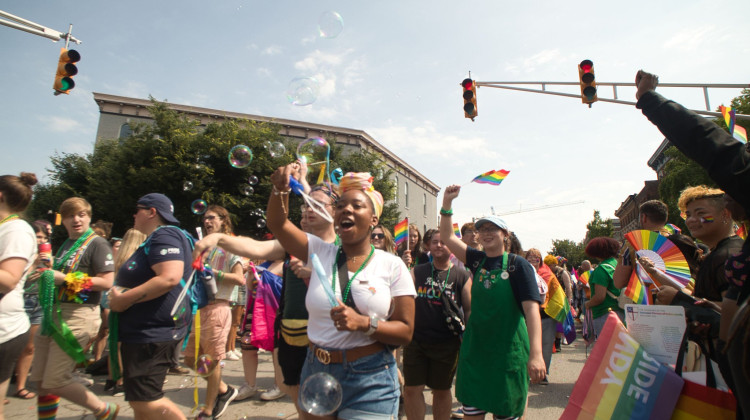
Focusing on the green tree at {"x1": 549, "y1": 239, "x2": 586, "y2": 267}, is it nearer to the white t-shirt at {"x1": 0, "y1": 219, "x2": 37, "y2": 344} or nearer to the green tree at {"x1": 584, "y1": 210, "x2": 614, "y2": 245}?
the green tree at {"x1": 584, "y1": 210, "x2": 614, "y2": 245}

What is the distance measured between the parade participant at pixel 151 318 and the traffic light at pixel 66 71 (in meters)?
8.22

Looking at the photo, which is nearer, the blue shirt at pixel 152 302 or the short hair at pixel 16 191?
the blue shirt at pixel 152 302

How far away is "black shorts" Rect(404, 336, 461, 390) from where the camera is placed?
3.60m

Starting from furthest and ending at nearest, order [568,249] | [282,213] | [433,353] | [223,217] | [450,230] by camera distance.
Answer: [568,249] < [223,217] < [433,353] < [450,230] < [282,213]

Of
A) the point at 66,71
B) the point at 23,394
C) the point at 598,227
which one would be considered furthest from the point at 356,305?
the point at 598,227

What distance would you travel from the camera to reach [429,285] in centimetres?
388

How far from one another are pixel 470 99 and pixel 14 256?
922 cm

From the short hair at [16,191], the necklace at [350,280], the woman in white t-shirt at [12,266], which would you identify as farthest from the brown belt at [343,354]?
the short hair at [16,191]

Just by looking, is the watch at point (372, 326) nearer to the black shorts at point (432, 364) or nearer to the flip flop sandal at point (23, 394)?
the black shorts at point (432, 364)

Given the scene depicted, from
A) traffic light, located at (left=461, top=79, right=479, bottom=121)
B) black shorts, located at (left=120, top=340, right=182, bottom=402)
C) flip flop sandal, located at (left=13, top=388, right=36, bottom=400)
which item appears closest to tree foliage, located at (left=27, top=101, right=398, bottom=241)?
traffic light, located at (left=461, top=79, right=479, bottom=121)

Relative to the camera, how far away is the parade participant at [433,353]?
11.7ft

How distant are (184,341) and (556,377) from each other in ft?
19.2

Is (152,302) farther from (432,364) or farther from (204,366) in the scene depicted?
(432,364)

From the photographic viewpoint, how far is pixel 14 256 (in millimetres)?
2828
